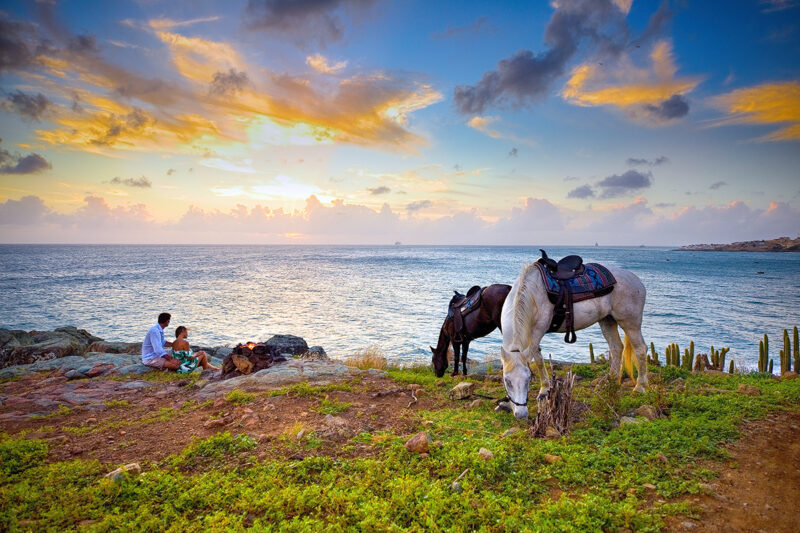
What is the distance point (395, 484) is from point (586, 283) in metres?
5.20

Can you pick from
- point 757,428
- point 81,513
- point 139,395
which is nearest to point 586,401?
point 757,428

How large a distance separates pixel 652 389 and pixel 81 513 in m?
→ 8.52

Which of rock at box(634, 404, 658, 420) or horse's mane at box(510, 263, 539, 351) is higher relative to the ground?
horse's mane at box(510, 263, 539, 351)

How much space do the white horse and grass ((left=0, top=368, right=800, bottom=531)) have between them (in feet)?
3.06

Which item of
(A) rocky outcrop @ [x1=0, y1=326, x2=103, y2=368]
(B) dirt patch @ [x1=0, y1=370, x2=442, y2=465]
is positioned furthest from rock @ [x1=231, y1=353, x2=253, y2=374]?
(A) rocky outcrop @ [x1=0, y1=326, x2=103, y2=368]

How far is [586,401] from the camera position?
254 inches

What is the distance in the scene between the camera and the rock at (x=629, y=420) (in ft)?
17.5

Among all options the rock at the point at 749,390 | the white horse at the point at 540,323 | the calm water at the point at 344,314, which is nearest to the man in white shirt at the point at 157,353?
the calm water at the point at 344,314

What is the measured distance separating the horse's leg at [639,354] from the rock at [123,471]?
8.45 meters

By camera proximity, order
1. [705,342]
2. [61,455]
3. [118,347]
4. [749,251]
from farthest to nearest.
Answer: [749,251] → [705,342] → [118,347] → [61,455]

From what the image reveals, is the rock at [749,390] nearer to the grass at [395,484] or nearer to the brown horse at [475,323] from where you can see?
the grass at [395,484]

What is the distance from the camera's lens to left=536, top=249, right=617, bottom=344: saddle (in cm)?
672

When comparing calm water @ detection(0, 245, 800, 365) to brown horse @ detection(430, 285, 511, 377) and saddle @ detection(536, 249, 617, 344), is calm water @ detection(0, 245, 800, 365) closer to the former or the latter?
brown horse @ detection(430, 285, 511, 377)

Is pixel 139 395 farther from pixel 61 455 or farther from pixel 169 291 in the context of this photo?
pixel 169 291
